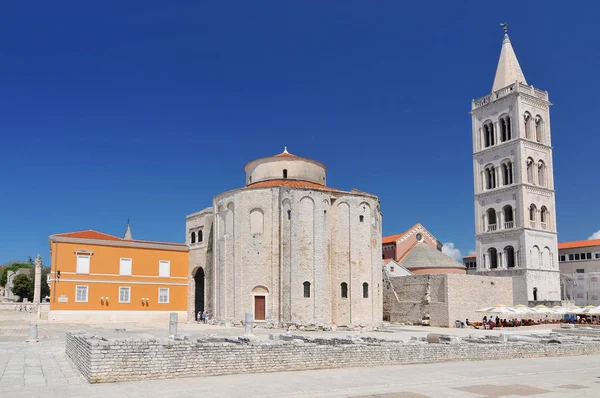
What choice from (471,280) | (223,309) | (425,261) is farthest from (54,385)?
(425,261)

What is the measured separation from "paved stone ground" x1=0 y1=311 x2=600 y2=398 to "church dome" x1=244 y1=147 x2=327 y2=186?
26.8 metres

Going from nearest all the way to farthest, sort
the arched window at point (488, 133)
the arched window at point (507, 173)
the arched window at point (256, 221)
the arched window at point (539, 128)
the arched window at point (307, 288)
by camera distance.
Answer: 1. the arched window at point (307, 288)
2. the arched window at point (256, 221)
3. the arched window at point (507, 173)
4. the arched window at point (539, 128)
5. the arched window at point (488, 133)

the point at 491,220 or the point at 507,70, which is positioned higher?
the point at 507,70

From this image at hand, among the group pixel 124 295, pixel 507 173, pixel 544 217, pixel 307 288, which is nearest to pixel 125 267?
pixel 124 295

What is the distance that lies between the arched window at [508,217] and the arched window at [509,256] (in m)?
2.09

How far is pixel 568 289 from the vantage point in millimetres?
61562

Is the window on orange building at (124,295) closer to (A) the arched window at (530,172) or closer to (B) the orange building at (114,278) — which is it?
(B) the orange building at (114,278)

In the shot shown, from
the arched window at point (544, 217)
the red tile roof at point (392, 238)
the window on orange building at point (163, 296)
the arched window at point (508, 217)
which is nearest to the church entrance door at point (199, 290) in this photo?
the window on orange building at point (163, 296)

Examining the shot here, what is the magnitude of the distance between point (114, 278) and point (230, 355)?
95.8ft

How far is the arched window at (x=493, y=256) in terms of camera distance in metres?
55.2

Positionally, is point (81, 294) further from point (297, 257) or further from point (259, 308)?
point (297, 257)

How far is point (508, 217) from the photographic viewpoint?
54625 mm

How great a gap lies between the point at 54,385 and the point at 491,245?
49.2 m

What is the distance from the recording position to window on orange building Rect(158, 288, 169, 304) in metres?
43.5
